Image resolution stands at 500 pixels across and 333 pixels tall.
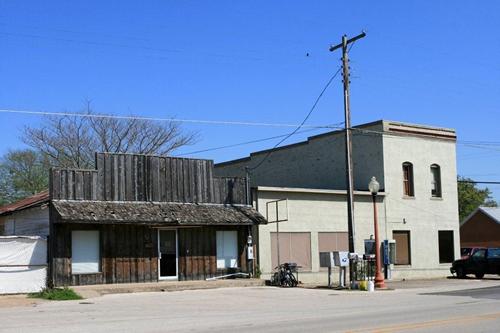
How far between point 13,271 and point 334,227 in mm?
14819

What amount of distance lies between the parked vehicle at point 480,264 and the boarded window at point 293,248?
8.58m

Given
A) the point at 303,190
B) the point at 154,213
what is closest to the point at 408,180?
the point at 303,190

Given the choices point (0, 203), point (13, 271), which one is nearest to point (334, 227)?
point (13, 271)

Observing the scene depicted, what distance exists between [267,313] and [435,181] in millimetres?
22171

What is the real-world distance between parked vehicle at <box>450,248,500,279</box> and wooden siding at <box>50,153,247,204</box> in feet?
40.3

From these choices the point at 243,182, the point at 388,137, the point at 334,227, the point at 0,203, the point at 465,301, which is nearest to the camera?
the point at 465,301

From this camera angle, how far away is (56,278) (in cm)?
2378

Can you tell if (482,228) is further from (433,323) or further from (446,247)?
(433,323)

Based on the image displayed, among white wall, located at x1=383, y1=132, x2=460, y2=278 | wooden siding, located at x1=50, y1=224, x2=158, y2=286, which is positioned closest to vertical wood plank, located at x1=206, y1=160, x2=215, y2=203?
wooden siding, located at x1=50, y1=224, x2=158, y2=286

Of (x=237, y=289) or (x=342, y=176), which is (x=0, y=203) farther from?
(x=237, y=289)

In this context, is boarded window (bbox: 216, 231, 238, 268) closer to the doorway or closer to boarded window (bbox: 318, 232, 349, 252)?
the doorway

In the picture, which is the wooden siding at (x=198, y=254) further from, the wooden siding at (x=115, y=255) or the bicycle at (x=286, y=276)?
the bicycle at (x=286, y=276)

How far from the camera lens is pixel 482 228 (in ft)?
217

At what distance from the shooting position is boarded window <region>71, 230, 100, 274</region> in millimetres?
24500
